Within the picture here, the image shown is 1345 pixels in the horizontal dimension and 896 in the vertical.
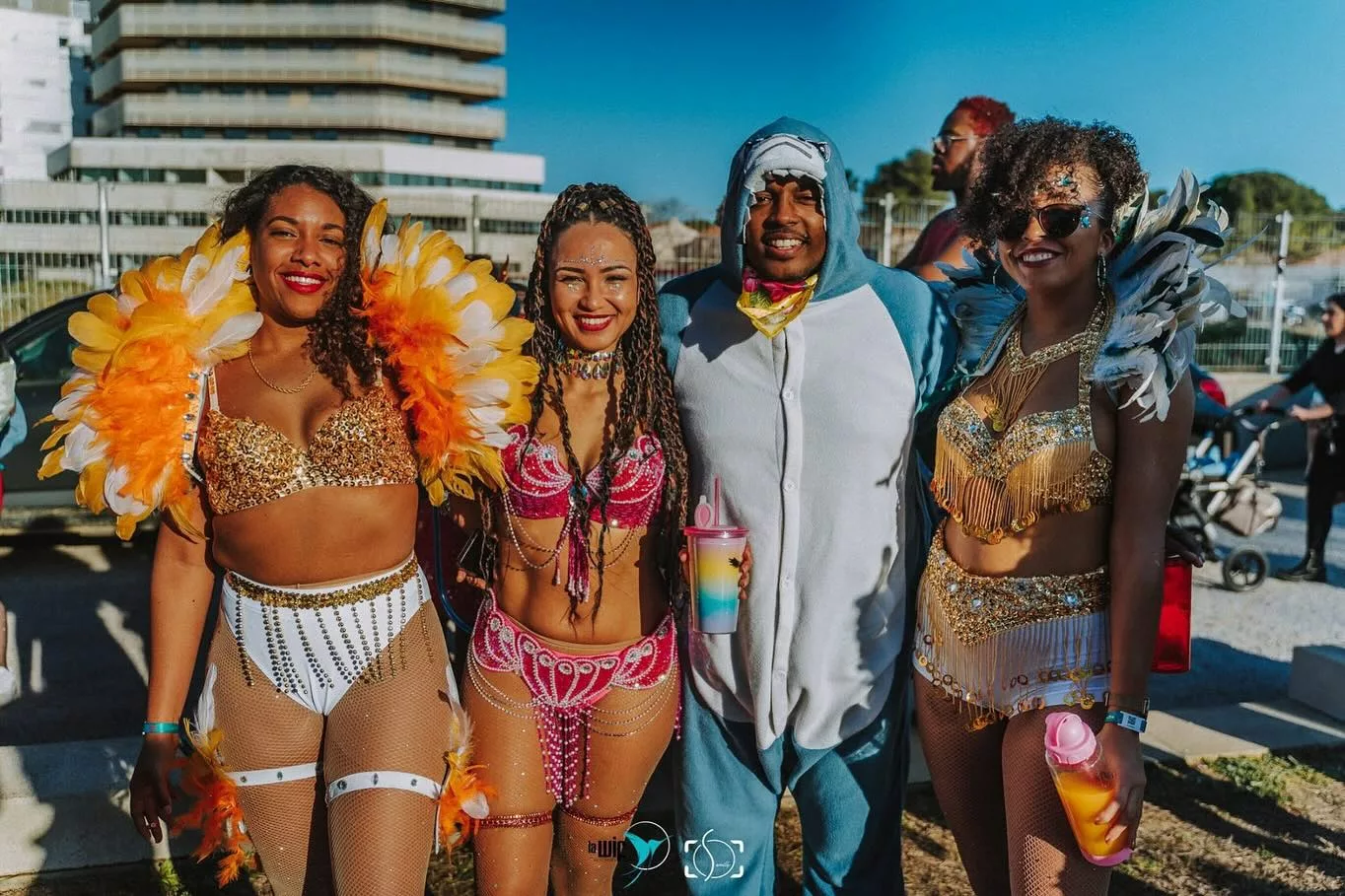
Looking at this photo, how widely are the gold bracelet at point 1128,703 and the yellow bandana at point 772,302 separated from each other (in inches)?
41.4

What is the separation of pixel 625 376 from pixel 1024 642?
105 cm

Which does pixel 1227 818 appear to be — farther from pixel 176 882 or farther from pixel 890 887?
pixel 176 882

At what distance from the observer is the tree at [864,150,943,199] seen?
3994 centimetres

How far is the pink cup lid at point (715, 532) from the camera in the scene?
7.60 ft

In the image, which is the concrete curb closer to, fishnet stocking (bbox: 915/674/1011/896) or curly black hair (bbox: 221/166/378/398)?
curly black hair (bbox: 221/166/378/398)

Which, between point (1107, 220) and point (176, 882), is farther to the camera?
point (176, 882)

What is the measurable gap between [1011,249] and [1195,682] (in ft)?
13.0

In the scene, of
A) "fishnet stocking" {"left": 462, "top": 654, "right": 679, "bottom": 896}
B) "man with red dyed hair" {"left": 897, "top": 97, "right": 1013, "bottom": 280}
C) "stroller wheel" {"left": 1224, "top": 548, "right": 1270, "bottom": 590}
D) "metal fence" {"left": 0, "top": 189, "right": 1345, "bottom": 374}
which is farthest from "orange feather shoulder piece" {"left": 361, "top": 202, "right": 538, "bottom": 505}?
"metal fence" {"left": 0, "top": 189, "right": 1345, "bottom": 374}

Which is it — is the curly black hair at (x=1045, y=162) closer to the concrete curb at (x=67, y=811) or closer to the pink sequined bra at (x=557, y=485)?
the pink sequined bra at (x=557, y=485)

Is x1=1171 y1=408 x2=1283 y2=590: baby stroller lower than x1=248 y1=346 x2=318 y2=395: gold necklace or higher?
lower

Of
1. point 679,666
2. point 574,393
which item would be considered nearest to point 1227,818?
point 679,666

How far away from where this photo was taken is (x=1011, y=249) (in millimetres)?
2240

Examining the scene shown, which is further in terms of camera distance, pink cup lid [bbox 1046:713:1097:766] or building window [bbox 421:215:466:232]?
building window [bbox 421:215:466:232]

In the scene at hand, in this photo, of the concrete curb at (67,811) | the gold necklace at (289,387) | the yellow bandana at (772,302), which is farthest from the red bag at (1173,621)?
the concrete curb at (67,811)
